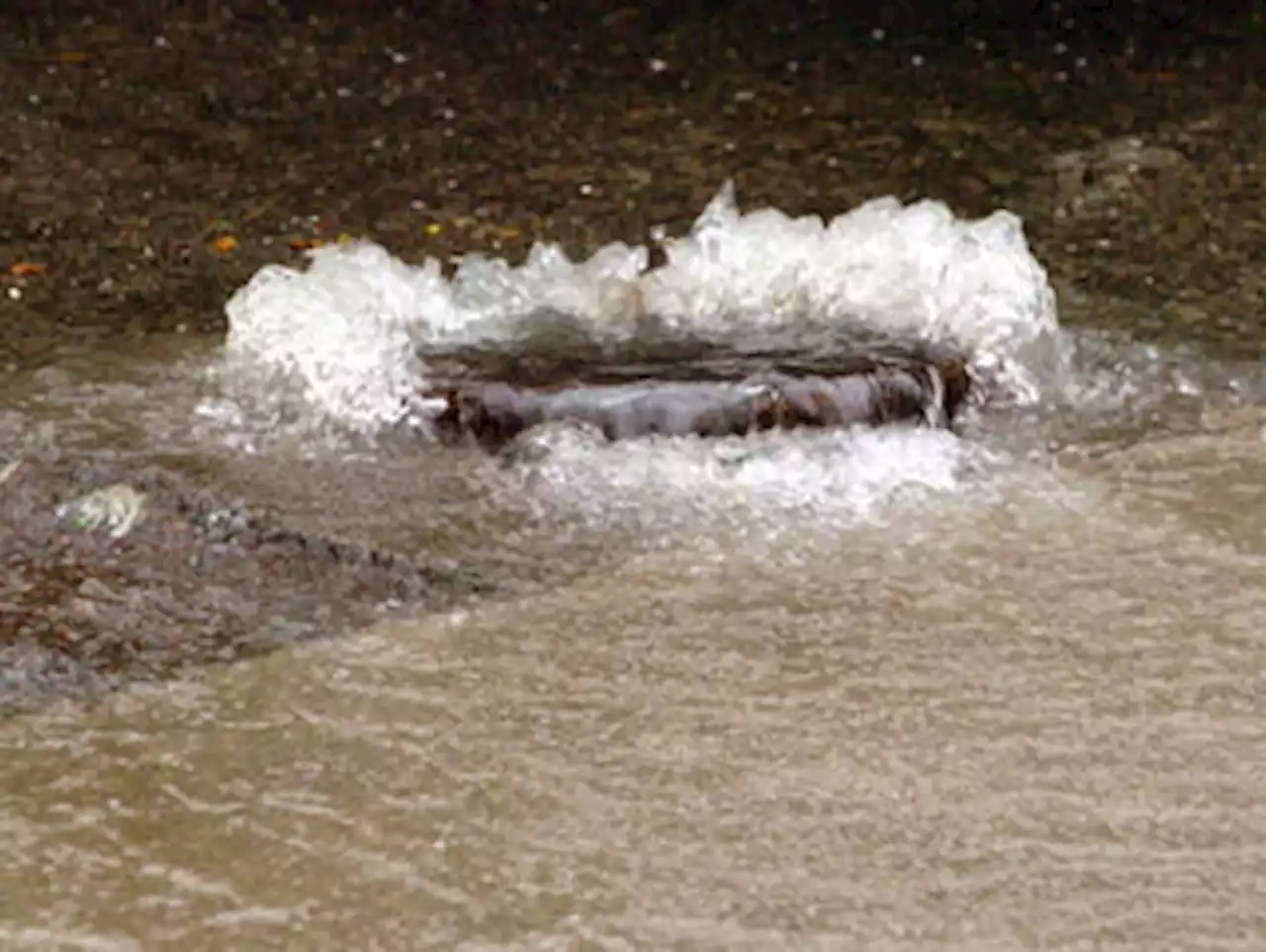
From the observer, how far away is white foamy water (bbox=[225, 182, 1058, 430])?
4.19 m

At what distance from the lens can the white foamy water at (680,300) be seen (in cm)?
419

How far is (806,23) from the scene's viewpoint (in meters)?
6.82

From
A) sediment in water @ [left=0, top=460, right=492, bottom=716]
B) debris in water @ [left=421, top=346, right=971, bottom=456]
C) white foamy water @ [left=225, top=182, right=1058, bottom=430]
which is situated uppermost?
white foamy water @ [left=225, top=182, right=1058, bottom=430]

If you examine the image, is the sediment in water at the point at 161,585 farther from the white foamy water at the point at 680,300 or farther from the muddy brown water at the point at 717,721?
the white foamy water at the point at 680,300

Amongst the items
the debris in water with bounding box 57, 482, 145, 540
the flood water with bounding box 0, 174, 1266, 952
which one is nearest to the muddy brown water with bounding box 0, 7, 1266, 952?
the flood water with bounding box 0, 174, 1266, 952

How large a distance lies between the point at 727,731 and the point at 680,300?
1.59m

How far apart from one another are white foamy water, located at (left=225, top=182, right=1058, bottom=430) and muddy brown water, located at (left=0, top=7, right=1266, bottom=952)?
228mm

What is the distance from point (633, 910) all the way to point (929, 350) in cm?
181

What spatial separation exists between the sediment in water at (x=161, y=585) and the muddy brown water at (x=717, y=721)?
0.08 m

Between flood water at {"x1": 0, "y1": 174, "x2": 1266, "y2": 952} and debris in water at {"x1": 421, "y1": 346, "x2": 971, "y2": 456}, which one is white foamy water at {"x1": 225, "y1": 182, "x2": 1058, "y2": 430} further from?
flood water at {"x1": 0, "y1": 174, "x2": 1266, "y2": 952}

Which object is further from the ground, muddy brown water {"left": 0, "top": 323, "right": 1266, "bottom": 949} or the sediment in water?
the sediment in water

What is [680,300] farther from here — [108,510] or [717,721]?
[717,721]

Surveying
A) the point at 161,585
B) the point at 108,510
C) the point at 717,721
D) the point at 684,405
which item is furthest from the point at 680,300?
the point at 717,721

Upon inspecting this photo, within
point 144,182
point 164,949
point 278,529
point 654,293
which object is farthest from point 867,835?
point 144,182
